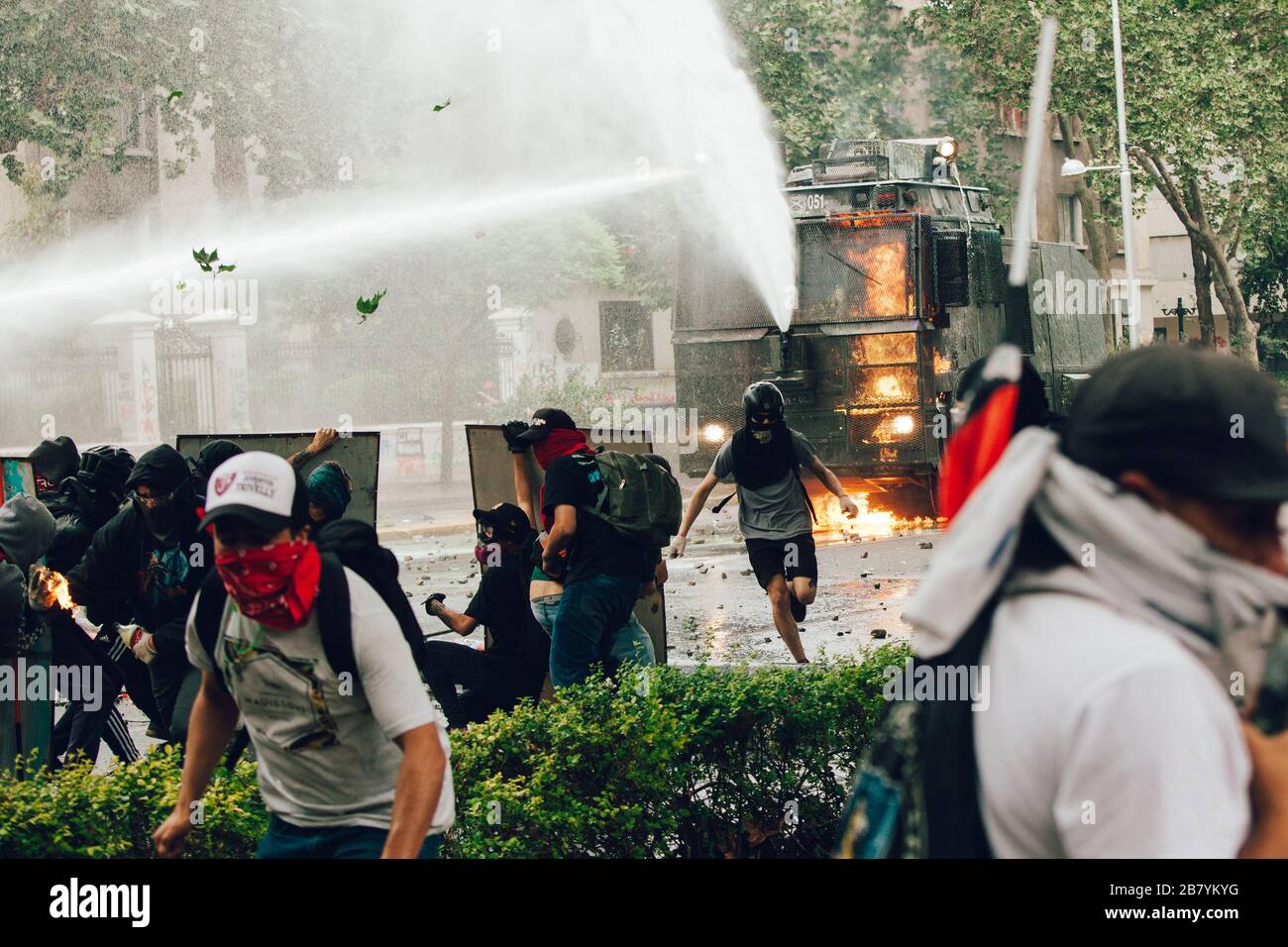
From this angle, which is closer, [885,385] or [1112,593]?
[1112,593]

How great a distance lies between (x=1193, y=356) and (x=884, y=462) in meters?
12.8

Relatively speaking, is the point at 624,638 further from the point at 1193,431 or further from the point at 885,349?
the point at 885,349

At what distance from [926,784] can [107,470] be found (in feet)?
19.5

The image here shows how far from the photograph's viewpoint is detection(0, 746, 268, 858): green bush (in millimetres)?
4266

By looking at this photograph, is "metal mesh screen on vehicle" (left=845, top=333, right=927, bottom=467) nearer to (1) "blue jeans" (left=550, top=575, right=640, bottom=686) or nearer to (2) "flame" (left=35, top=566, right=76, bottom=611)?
(1) "blue jeans" (left=550, top=575, right=640, bottom=686)

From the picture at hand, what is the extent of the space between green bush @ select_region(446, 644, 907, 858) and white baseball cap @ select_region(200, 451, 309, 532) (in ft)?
5.36

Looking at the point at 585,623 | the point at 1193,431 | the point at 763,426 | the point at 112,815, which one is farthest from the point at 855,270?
the point at 1193,431

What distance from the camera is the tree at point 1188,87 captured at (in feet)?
89.1

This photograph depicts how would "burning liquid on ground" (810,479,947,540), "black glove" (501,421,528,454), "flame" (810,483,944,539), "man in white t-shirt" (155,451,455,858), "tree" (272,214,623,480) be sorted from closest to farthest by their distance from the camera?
"man in white t-shirt" (155,451,455,858)
"black glove" (501,421,528,454)
"burning liquid on ground" (810,479,947,540)
"flame" (810,483,944,539)
"tree" (272,214,623,480)

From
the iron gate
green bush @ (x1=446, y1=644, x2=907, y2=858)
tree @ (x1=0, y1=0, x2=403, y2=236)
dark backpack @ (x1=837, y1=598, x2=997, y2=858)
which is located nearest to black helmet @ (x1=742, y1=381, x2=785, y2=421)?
green bush @ (x1=446, y1=644, x2=907, y2=858)

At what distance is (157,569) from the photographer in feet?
20.2
